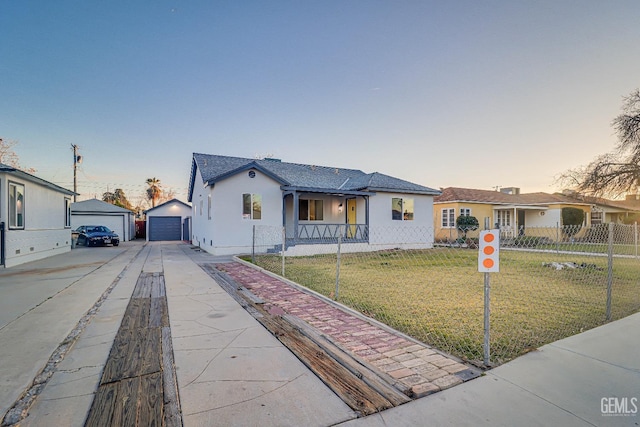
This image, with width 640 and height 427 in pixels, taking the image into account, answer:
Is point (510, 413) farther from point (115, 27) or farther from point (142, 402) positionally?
point (115, 27)

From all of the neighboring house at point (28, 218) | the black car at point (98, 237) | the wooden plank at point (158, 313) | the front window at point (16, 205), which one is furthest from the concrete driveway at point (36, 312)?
the black car at point (98, 237)

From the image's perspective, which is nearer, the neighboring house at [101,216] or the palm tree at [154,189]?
the neighboring house at [101,216]

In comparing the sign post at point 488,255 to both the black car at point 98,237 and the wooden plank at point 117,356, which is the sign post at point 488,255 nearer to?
the wooden plank at point 117,356

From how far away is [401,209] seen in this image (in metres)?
17.8

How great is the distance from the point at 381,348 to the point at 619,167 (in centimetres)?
2676

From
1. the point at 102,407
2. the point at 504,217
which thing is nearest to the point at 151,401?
the point at 102,407

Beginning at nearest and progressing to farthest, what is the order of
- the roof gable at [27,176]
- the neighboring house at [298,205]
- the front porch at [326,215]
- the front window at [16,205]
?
the roof gable at [27,176]
the front window at [16,205]
the neighboring house at [298,205]
the front porch at [326,215]

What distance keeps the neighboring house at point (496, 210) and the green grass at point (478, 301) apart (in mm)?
13098

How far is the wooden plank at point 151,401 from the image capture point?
2.10 m

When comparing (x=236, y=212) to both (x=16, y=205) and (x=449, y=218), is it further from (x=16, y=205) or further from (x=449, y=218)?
(x=449, y=218)

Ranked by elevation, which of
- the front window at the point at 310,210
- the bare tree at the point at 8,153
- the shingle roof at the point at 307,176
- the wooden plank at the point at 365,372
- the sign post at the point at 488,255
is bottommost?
the wooden plank at the point at 365,372

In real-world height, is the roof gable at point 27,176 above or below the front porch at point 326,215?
above

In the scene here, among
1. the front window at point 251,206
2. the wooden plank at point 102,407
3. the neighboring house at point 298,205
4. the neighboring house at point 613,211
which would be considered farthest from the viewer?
the neighboring house at point 613,211

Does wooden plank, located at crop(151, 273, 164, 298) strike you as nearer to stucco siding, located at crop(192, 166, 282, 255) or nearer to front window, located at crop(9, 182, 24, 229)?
stucco siding, located at crop(192, 166, 282, 255)
